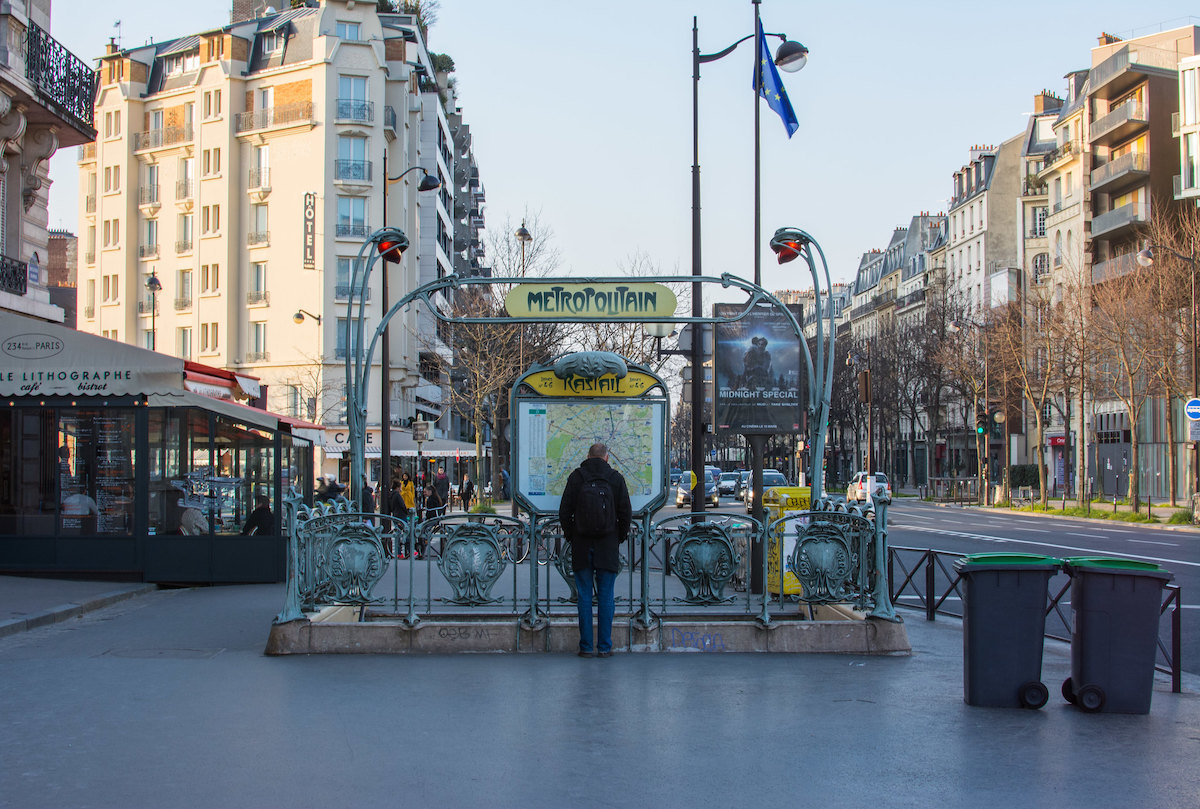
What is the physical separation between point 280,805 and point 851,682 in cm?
478

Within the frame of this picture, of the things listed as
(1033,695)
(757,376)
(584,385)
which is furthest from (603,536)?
(757,376)

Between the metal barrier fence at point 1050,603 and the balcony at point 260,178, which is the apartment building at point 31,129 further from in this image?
the balcony at point 260,178

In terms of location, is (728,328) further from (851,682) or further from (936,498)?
(936,498)

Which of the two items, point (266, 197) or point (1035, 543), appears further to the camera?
point (266, 197)

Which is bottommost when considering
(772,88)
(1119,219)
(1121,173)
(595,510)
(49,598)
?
(49,598)

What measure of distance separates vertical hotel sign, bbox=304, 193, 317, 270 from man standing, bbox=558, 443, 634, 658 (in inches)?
1902

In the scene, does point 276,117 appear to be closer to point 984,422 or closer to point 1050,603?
point 984,422

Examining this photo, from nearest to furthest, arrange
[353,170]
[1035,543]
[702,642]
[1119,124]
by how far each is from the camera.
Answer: [702,642], [1035,543], [353,170], [1119,124]

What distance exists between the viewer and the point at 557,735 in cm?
712

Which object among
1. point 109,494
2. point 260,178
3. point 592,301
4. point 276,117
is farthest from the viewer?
point 260,178

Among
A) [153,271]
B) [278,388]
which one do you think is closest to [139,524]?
[278,388]

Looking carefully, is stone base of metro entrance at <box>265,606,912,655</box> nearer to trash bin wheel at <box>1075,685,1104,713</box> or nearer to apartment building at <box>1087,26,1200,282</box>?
trash bin wheel at <box>1075,685,1104,713</box>

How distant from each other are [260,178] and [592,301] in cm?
5090

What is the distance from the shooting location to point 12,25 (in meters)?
20.7
